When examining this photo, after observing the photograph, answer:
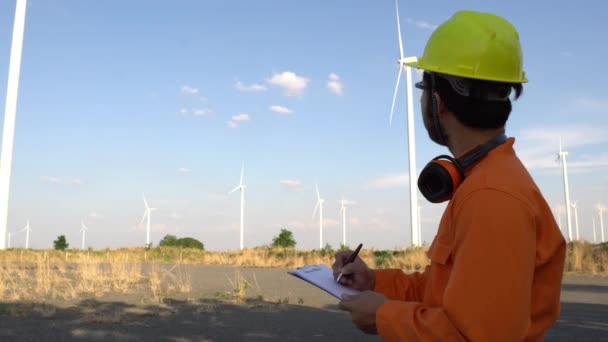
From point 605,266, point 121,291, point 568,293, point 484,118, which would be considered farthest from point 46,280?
point 605,266

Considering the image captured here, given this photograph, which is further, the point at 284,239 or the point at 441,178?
the point at 284,239

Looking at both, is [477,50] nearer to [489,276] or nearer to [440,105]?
[440,105]

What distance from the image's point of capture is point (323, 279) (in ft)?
6.66

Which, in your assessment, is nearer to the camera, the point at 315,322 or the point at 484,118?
the point at 484,118

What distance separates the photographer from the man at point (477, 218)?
133cm

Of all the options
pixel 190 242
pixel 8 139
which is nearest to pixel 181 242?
pixel 190 242

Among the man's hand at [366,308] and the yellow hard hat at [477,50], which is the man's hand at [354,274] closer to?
the man's hand at [366,308]

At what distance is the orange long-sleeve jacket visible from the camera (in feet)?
4.32

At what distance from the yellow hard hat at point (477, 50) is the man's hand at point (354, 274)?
0.84 metres

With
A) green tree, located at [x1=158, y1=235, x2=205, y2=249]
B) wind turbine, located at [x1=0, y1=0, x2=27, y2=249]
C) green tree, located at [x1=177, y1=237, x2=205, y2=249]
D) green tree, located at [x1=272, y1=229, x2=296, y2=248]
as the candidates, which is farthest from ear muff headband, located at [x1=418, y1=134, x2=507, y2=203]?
green tree, located at [x1=177, y1=237, x2=205, y2=249]

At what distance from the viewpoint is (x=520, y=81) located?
175 cm

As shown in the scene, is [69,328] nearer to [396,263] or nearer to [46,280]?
[46,280]

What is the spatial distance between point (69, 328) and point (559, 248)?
258 inches

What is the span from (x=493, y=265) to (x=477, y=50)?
74cm
